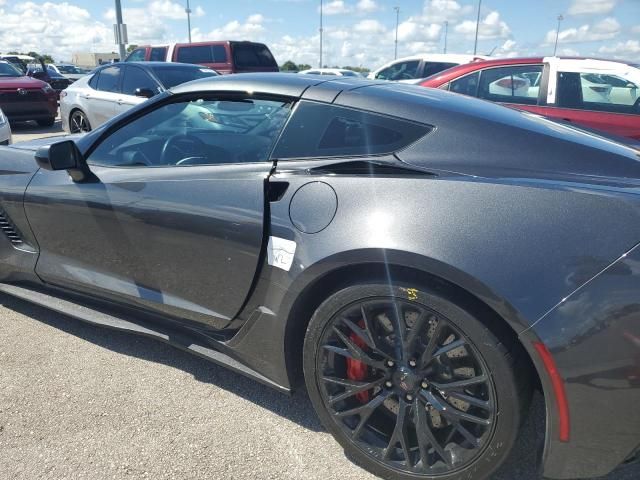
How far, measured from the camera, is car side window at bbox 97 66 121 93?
28.0 feet

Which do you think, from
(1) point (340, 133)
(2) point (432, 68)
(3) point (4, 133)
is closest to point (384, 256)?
(1) point (340, 133)

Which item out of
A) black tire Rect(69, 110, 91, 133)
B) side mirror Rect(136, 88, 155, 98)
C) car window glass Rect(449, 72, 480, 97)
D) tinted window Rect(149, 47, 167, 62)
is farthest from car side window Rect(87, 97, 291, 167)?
tinted window Rect(149, 47, 167, 62)

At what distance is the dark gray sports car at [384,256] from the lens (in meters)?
1.62

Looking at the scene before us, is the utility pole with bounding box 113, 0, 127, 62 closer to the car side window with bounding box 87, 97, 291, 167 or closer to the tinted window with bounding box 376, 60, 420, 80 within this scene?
the tinted window with bounding box 376, 60, 420, 80

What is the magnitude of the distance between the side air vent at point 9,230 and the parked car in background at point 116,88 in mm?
4814

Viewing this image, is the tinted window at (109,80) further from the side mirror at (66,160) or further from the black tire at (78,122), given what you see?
the side mirror at (66,160)

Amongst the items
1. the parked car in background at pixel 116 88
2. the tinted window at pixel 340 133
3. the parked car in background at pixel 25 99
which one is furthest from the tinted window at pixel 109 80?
the tinted window at pixel 340 133

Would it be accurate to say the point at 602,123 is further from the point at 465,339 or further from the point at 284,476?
the point at 284,476

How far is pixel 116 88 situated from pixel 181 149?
6.56m

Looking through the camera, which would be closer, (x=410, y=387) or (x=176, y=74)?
(x=410, y=387)

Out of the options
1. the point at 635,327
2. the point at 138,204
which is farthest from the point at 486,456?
the point at 138,204

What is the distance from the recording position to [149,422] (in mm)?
2402

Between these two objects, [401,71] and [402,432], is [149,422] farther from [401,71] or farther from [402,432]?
[401,71]

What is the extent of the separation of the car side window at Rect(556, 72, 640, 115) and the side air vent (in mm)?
4926
